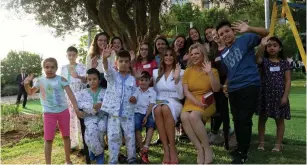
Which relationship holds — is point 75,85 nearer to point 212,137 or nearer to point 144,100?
point 144,100

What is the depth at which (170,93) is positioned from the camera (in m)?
4.70

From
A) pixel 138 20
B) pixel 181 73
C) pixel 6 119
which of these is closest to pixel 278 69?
pixel 181 73

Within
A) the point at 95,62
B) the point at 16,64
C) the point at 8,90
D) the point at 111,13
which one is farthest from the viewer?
the point at 16,64

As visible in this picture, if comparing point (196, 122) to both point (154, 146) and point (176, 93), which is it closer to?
point (176, 93)

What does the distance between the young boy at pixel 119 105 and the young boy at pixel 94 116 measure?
115mm

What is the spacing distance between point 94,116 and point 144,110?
71 centimetres

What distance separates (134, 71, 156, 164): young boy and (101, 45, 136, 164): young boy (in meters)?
0.17

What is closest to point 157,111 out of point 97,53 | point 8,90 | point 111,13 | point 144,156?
point 144,156

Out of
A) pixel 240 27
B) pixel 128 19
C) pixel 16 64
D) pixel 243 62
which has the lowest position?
pixel 243 62

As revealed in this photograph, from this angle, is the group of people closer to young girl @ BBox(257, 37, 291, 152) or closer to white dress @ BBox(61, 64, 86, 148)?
young girl @ BBox(257, 37, 291, 152)

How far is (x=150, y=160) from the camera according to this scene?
4809 millimetres

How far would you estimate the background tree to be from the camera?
29.3m

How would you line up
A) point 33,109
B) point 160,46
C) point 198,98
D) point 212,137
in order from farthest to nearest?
point 33,109 → point 212,137 → point 160,46 → point 198,98

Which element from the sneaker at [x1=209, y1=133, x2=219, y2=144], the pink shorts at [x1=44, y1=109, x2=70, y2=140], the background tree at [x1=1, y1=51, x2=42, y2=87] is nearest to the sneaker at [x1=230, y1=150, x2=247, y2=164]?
the sneaker at [x1=209, y1=133, x2=219, y2=144]
